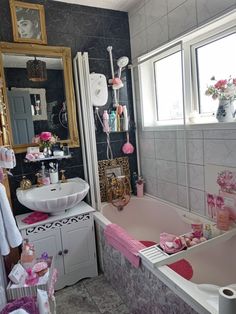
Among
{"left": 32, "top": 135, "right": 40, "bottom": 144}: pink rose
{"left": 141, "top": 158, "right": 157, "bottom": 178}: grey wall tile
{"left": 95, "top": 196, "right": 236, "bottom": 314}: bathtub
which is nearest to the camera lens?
{"left": 95, "top": 196, "right": 236, "bottom": 314}: bathtub

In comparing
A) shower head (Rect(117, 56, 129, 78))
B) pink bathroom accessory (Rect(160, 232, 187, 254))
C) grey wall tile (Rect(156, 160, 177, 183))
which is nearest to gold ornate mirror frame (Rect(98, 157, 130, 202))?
grey wall tile (Rect(156, 160, 177, 183))

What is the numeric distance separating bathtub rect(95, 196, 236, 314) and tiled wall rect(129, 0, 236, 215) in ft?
0.49

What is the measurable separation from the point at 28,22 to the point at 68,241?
199 centimetres

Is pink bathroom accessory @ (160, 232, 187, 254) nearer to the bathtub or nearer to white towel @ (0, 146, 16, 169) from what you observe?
the bathtub

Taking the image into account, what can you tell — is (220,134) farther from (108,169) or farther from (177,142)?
(108,169)

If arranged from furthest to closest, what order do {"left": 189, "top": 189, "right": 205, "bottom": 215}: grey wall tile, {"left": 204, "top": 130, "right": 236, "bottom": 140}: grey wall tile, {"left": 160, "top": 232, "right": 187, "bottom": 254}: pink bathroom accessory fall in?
1. {"left": 189, "top": 189, "right": 205, "bottom": 215}: grey wall tile
2. {"left": 204, "top": 130, "right": 236, "bottom": 140}: grey wall tile
3. {"left": 160, "top": 232, "right": 187, "bottom": 254}: pink bathroom accessory

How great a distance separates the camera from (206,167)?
1.91 m

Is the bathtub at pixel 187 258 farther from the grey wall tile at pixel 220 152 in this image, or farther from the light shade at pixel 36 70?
the light shade at pixel 36 70

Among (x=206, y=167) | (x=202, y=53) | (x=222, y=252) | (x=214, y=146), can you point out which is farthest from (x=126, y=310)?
(x=202, y=53)

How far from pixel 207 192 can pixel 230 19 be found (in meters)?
1.28

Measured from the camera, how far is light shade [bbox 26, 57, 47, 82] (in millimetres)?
2188

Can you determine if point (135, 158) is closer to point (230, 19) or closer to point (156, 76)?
point (156, 76)

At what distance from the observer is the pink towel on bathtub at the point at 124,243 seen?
155 cm

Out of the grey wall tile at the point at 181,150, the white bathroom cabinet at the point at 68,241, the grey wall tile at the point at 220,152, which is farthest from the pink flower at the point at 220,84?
the white bathroom cabinet at the point at 68,241
